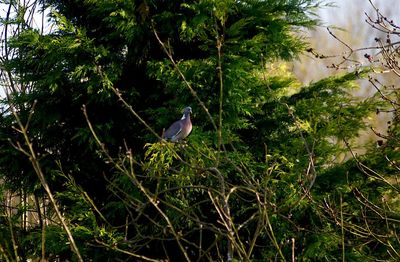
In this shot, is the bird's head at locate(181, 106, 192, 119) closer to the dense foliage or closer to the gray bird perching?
the gray bird perching

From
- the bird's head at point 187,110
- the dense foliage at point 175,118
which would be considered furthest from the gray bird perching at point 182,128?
the dense foliage at point 175,118

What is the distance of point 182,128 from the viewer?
512cm

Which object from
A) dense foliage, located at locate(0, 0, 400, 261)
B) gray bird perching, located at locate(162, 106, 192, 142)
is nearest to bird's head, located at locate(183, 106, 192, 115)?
gray bird perching, located at locate(162, 106, 192, 142)

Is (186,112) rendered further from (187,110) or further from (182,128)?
(182,128)

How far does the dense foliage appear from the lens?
5480 millimetres

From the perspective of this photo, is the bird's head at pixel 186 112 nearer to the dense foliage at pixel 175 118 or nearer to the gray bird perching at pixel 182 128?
the gray bird perching at pixel 182 128

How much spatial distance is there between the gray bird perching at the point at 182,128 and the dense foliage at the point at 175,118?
176 mm

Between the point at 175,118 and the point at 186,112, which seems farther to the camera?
the point at 175,118

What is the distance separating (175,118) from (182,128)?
1.65 ft

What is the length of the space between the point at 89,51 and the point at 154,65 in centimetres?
57

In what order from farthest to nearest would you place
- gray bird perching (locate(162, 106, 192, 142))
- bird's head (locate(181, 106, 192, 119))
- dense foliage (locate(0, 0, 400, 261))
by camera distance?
dense foliage (locate(0, 0, 400, 261)), bird's head (locate(181, 106, 192, 119)), gray bird perching (locate(162, 106, 192, 142))

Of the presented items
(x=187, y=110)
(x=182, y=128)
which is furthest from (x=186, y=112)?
(x=182, y=128)

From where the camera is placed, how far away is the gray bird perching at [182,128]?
5.08 meters

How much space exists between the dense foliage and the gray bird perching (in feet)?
0.58
